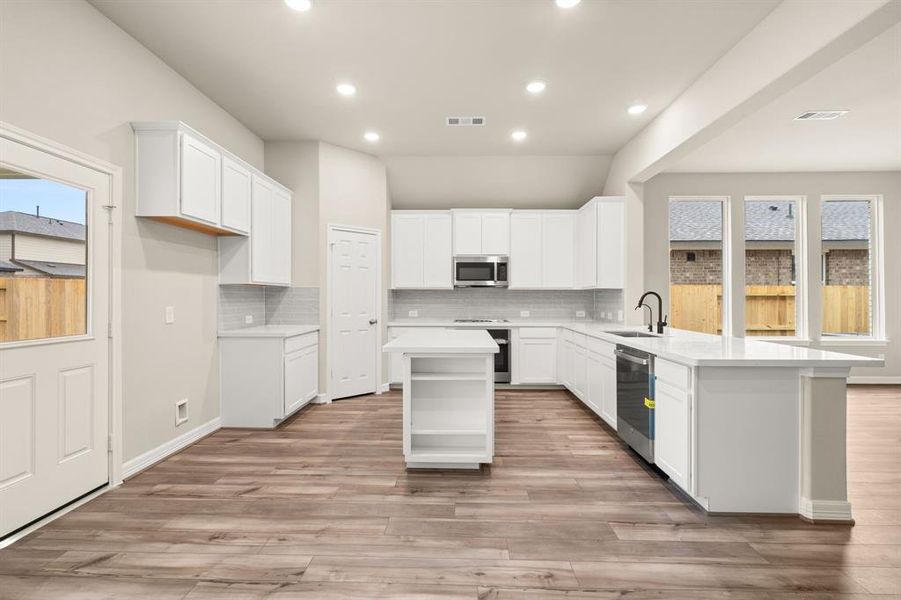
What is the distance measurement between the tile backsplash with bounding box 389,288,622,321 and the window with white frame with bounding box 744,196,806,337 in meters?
2.20

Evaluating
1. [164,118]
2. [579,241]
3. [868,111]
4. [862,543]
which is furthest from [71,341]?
[868,111]

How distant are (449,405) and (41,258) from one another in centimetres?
264

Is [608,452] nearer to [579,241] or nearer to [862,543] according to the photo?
[862,543]

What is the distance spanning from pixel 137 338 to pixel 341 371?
2429 millimetres

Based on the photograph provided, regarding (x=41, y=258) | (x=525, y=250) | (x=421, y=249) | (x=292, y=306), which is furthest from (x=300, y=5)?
(x=525, y=250)

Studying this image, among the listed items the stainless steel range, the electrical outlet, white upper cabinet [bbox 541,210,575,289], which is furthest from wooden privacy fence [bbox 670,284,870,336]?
the electrical outlet

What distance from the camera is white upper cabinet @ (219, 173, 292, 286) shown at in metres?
4.29

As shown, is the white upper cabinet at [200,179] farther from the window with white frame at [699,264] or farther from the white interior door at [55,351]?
the window with white frame at [699,264]

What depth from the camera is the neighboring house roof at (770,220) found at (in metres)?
6.19

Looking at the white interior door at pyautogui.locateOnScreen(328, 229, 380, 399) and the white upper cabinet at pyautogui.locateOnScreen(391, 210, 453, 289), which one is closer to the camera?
the white interior door at pyautogui.locateOnScreen(328, 229, 380, 399)

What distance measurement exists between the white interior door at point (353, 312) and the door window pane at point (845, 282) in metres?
6.22

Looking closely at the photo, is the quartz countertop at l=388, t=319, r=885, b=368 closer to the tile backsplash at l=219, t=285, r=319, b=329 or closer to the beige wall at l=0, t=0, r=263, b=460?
the tile backsplash at l=219, t=285, r=319, b=329

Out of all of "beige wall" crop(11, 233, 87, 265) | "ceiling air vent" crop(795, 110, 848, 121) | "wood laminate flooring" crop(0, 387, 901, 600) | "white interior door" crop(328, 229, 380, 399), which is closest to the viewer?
"wood laminate flooring" crop(0, 387, 901, 600)

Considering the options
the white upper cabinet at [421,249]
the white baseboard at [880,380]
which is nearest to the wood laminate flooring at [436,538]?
the white upper cabinet at [421,249]
